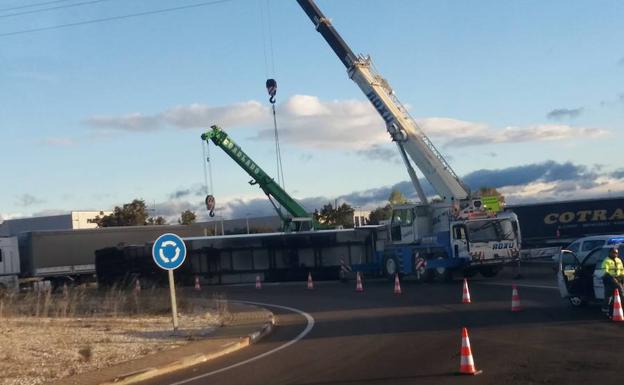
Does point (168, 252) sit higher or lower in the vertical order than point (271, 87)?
lower

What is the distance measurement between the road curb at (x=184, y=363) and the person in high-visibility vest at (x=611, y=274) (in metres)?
7.51

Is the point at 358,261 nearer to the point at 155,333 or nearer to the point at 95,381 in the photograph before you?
the point at 155,333

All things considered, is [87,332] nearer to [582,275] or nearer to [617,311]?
[582,275]

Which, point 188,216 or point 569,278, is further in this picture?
point 188,216

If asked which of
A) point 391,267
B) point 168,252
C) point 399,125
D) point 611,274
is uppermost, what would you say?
point 399,125

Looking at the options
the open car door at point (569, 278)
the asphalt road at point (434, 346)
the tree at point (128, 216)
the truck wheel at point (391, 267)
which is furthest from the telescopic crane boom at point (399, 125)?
the tree at point (128, 216)

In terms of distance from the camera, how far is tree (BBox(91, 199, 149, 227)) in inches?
3731

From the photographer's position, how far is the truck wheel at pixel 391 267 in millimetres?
34031

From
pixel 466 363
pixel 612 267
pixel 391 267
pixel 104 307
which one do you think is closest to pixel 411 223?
pixel 391 267

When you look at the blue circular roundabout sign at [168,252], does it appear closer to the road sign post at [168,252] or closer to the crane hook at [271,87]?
the road sign post at [168,252]

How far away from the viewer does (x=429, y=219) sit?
3331 centimetres

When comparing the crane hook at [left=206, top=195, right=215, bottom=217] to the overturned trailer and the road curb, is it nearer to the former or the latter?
the overturned trailer

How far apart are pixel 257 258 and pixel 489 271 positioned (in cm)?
1323

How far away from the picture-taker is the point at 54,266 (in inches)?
1694
